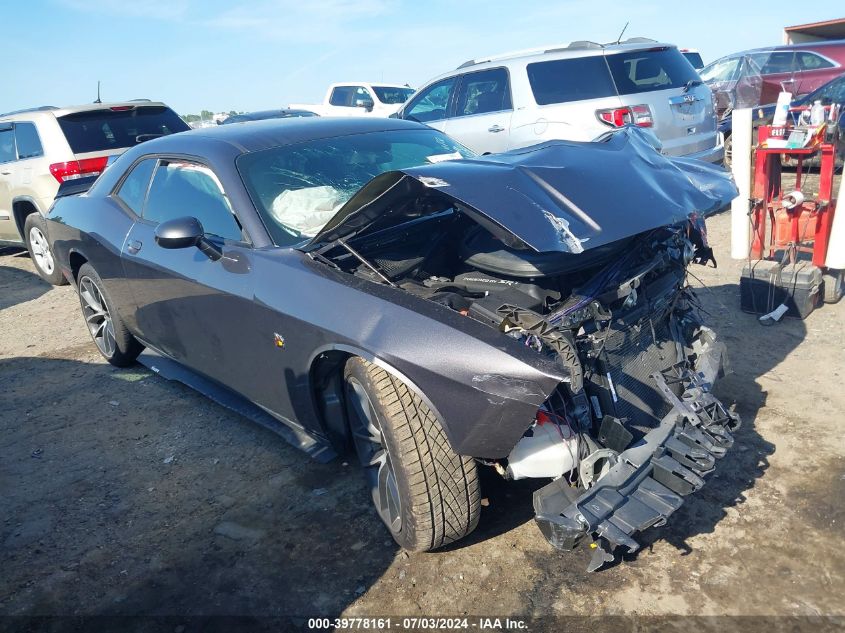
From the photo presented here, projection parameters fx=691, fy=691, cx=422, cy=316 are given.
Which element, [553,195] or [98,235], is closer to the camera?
[553,195]

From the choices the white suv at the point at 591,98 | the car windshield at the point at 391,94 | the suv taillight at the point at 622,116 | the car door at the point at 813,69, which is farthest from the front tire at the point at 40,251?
the car door at the point at 813,69

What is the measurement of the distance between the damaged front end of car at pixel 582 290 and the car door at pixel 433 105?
5.84 meters

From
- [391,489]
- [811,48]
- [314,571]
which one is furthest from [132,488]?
[811,48]

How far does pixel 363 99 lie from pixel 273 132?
12.4 metres

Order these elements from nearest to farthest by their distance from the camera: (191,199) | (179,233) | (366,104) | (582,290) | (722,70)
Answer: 1. (582,290)
2. (179,233)
3. (191,199)
4. (722,70)
5. (366,104)

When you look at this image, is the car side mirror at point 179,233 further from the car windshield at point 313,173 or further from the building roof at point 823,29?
the building roof at point 823,29

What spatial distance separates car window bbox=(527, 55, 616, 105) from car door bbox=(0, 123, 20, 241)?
250 inches

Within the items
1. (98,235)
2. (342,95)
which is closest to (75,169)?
(98,235)

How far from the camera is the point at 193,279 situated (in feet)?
11.9

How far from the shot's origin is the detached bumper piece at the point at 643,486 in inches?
92.7

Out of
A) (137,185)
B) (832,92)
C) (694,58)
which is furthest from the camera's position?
(694,58)

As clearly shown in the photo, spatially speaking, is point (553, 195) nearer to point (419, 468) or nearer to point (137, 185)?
point (419, 468)

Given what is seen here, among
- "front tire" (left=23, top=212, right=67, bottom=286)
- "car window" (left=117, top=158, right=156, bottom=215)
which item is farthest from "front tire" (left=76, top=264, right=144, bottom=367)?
"front tire" (left=23, top=212, right=67, bottom=286)

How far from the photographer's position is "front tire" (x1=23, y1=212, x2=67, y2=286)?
7.86 metres
